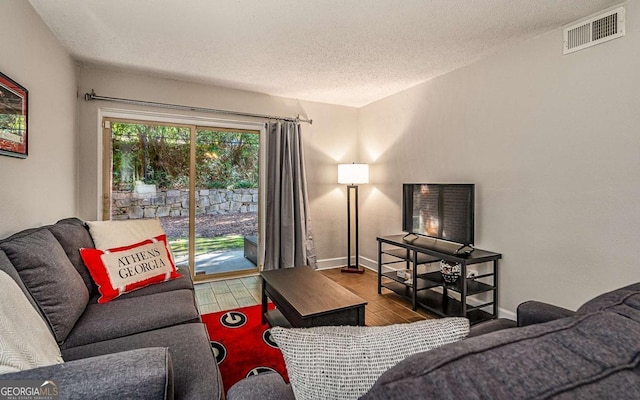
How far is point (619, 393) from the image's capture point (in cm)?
47

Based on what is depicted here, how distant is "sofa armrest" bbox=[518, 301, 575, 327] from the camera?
3.77 ft

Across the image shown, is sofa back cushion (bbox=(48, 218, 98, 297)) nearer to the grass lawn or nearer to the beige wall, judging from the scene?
the beige wall

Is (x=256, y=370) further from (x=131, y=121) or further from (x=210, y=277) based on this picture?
(x=131, y=121)

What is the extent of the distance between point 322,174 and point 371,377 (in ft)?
12.8

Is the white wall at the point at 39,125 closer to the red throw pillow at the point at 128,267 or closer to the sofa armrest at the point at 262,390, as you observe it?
the red throw pillow at the point at 128,267

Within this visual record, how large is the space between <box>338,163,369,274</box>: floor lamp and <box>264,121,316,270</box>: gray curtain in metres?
0.61

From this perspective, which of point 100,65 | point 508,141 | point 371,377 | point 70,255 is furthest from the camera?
point 100,65

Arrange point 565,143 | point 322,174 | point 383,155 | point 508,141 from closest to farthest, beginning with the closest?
1. point 565,143
2. point 508,141
3. point 383,155
4. point 322,174

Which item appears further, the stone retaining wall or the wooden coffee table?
the stone retaining wall

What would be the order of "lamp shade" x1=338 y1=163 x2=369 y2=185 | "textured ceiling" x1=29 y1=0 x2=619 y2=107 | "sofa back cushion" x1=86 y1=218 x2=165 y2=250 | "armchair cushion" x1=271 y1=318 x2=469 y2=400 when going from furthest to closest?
"lamp shade" x1=338 y1=163 x2=369 y2=185
"sofa back cushion" x1=86 y1=218 x2=165 y2=250
"textured ceiling" x1=29 y1=0 x2=619 y2=107
"armchair cushion" x1=271 y1=318 x2=469 y2=400

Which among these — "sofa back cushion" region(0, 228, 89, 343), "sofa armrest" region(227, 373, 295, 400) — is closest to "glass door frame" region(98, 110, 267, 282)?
"sofa back cushion" region(0, 228, 89, 343)

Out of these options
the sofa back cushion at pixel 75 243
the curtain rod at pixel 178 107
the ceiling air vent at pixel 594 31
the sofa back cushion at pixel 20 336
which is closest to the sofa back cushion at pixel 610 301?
the sofa back cushion at pixel 20 336

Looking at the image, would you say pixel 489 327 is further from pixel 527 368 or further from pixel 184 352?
pixel 184 352

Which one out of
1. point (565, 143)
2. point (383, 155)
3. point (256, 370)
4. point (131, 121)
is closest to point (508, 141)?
point (565, 143)
